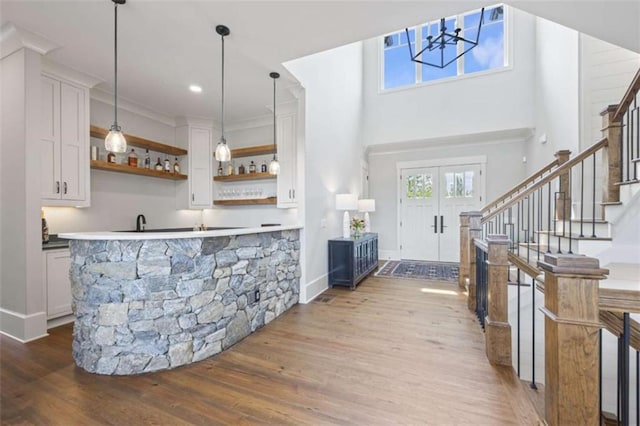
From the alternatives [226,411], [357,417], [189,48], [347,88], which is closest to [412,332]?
[357,417]

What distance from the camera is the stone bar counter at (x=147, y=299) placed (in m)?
2.17

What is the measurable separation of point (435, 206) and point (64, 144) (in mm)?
6891

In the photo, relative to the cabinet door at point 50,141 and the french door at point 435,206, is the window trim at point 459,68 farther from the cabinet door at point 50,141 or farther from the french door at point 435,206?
the cabinet door at point 50,141

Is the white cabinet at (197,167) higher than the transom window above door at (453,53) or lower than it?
lower

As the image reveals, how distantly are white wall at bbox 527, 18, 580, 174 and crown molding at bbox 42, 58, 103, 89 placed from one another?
643cm

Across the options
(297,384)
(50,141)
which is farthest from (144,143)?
(297,384)

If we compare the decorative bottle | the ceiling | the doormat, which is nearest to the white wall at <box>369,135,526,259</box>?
the doormat

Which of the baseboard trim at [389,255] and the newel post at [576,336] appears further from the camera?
the baseboard trim at [389,255]

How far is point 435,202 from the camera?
675cm

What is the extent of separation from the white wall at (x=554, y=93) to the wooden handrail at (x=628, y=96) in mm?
881

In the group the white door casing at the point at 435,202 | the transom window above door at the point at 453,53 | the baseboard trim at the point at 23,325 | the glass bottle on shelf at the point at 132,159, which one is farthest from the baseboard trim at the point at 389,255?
the baseboard trim at the point at 23,325

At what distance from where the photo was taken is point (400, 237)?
23.2ft

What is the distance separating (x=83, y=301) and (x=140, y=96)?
3.14 meters

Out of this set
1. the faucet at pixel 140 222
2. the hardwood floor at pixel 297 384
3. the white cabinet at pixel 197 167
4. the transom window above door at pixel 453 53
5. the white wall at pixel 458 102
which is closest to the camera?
the hardwood floor at pixel 297 384
